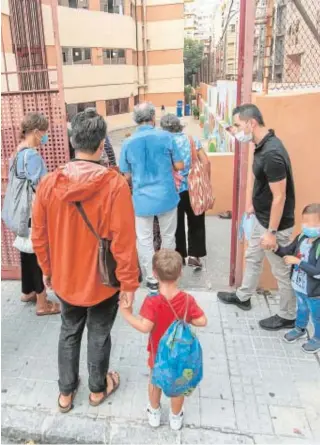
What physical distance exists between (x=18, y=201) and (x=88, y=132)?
4.40ft

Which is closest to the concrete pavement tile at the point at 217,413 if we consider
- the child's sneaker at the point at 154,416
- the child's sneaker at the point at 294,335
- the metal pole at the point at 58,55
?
the child's sneaker at the point at 154,416

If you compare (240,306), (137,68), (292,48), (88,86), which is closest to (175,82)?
(137,68)

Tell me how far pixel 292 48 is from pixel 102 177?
3.59 metres

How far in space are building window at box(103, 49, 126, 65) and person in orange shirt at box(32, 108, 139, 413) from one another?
872 inches

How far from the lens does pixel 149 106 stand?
10.9 feet

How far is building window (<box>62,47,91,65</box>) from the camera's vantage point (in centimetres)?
1961

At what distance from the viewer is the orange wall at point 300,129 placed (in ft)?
10.4

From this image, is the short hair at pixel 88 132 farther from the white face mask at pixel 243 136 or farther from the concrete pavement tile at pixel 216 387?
the concrete pavement tile at pixel 216 387

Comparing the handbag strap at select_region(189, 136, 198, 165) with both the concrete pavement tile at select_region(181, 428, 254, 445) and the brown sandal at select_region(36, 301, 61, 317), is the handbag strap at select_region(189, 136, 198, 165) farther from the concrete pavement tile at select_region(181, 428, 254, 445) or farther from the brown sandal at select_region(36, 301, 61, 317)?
the concrete pavement tile at select_region(181, 428, 254, 445)

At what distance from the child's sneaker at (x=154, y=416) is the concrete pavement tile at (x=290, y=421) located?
69 centimetres

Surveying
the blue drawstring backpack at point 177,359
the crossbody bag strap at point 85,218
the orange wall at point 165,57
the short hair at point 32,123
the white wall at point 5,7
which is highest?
the white wall at point 5,7

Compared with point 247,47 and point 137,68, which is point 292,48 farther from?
point 137,68

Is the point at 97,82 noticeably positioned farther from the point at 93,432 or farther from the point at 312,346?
the point at 93,432

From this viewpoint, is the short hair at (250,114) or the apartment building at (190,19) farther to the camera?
the apartment building at (190,19)
